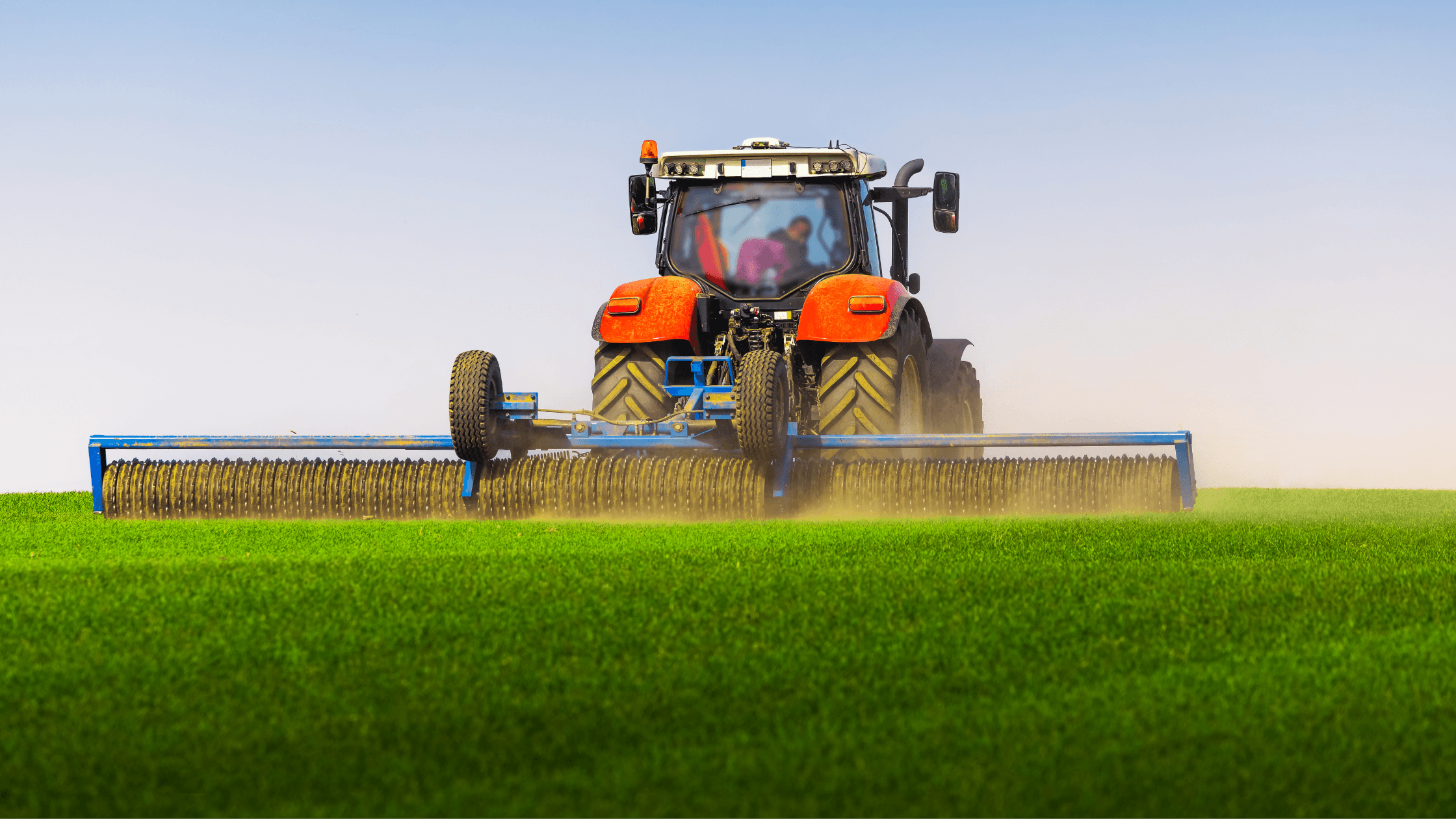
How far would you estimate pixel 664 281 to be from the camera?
859 cm

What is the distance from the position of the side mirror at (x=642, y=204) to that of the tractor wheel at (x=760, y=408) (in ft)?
6.32

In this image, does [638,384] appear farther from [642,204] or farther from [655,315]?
[642,204]

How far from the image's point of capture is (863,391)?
8.28 metres

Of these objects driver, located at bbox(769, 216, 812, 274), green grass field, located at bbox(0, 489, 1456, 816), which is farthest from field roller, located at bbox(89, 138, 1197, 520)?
green grass field, located at bbox(0, 489, 1456, 816)

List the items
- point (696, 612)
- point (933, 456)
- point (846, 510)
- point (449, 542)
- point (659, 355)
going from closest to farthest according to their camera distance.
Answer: point (696, 612), point (449, 542), point (846, 510), point (659, 355), point (933, 456)

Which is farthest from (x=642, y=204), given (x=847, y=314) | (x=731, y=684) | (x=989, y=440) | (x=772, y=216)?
(x=731, y=684)

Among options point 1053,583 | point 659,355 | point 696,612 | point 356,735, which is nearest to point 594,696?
point 356,735

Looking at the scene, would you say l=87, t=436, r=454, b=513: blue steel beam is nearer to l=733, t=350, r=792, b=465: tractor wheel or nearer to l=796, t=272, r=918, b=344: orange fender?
l=733, t=350, r=792, b=465: tractor wheel

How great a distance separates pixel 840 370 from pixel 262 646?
16.8 feet

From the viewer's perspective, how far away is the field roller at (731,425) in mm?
7871

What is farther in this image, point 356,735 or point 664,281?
point 664,281

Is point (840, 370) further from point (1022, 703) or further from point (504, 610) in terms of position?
point (1022, 703)

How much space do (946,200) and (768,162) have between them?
46.6 inches

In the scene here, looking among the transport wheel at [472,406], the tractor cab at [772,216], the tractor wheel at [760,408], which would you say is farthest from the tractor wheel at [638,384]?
the tractor wheel at [760,408]
